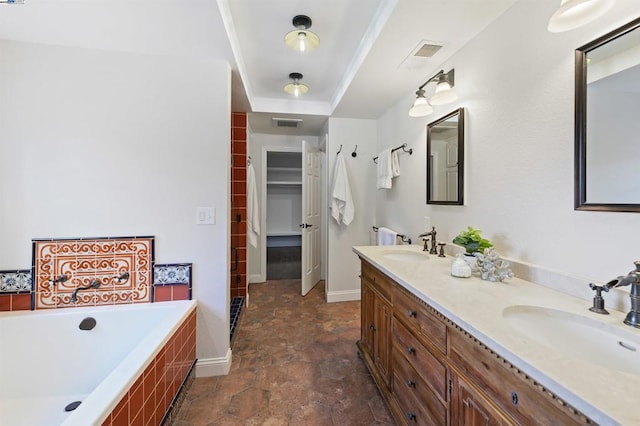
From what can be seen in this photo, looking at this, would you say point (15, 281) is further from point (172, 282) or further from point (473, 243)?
point (473, 243)

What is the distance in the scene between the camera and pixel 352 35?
1.89 m

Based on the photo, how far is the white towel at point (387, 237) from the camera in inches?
101

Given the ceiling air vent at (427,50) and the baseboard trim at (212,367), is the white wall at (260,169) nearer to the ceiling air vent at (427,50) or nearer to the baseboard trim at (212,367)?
the baseboard trim at (212,367)

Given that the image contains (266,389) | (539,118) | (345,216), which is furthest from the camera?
(345,216)

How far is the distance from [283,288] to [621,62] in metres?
3.64

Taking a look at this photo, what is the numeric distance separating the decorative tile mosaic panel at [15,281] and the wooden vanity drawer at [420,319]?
2382 mm

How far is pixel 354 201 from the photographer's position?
10.9ft

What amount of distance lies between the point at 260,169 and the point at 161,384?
117 inches

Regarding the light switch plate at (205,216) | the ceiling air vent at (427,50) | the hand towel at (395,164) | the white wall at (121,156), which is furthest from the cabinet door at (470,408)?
the hand towel at (395,164)

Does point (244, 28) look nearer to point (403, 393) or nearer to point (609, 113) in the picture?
point (609, 113)

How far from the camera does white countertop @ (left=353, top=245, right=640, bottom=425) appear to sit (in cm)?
52

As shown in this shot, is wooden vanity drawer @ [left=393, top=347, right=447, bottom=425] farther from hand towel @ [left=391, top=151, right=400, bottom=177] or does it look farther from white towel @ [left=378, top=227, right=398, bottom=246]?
hand towel @ [left=391, top=151, right=400, bottom=177]

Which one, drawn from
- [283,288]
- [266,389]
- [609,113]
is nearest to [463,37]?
[609,113]

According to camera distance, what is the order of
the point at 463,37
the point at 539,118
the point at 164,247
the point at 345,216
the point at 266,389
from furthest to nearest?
the point at 345,216 < the point at 164,247 < the point at 266,389 < the point at 463,37 < the point at 539,118
